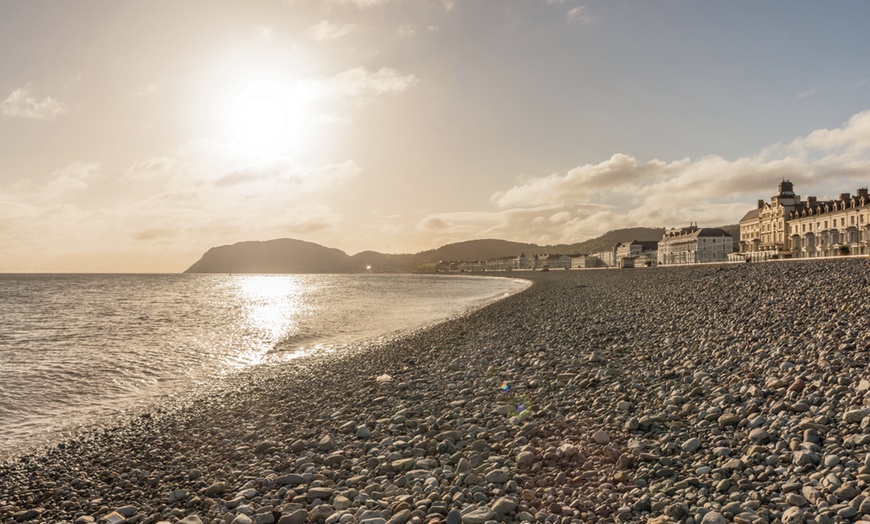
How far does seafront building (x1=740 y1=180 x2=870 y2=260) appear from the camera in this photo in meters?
94.0

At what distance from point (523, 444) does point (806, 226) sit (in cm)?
13447

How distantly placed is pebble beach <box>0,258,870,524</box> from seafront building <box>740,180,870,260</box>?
90.7 metres

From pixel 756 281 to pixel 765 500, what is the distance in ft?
85.0

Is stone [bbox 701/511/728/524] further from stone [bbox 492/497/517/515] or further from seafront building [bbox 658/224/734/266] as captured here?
seafront building [bbox 658/224/734/266]

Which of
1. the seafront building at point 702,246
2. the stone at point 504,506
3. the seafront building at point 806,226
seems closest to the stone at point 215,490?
the stone at point 504,506

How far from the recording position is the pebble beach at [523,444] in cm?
651

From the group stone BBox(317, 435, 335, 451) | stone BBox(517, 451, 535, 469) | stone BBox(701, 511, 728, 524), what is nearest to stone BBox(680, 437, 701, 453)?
stone BBox(701, 511, 728, 524)

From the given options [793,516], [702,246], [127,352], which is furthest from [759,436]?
[702,246]

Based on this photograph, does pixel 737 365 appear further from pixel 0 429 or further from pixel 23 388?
pixel 23 388

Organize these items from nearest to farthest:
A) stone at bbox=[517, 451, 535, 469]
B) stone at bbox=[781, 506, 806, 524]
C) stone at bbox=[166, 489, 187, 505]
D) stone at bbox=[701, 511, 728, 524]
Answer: stone at bbox=[781, 506, 806, 524]
stone at bbox=[701, 511, 728, 524]
stone at bbox=[517, 451, 535, 469]
stone at bbox=[166, 489, 187, 505]

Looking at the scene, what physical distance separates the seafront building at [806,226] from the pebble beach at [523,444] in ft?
298

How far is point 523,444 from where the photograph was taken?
341 inches

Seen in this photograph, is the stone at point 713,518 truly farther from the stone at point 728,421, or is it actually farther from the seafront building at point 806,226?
the seafront building at point 806,226

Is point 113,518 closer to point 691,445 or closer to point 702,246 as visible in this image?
point 691,445
